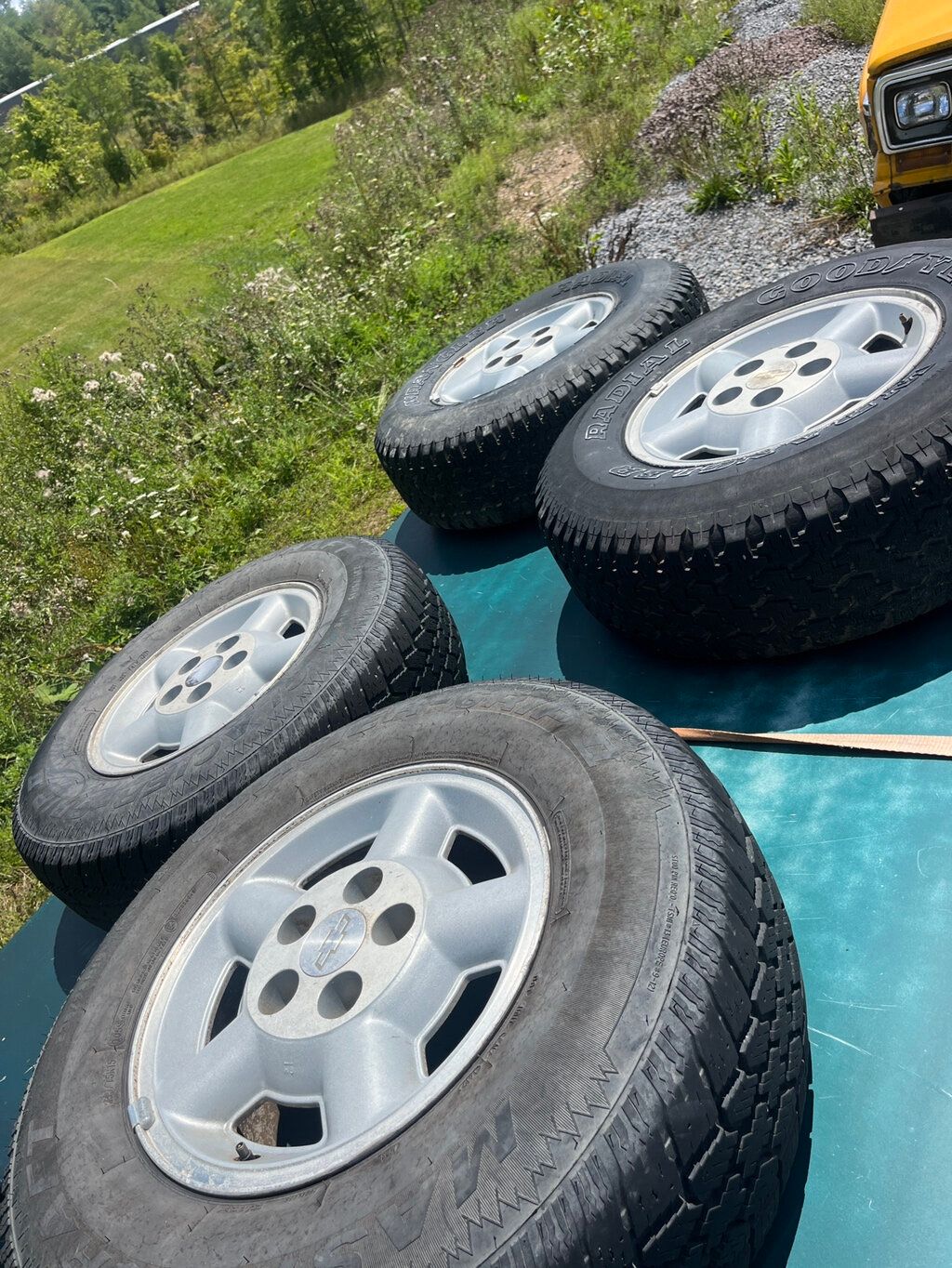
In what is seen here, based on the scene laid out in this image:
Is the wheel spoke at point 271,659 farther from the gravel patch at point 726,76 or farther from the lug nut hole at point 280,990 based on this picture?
the gravel patch at point 726,76

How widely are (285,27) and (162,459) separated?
94.4 ft

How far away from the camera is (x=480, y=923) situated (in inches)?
84.4

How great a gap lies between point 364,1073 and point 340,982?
0.77 ft

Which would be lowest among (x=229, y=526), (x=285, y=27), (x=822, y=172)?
(x=229, y=526)

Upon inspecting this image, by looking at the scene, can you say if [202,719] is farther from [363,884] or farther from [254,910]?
[363,884]

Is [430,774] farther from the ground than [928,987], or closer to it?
farther from the ground

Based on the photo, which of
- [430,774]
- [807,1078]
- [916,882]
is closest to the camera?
[807,1078]

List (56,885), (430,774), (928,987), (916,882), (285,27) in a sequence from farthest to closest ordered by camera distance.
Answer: (285,27)
(56,885)
(430,774)
(916,882)
(928,987)

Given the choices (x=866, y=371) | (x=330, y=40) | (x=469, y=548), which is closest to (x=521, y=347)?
(x=469, y=548)

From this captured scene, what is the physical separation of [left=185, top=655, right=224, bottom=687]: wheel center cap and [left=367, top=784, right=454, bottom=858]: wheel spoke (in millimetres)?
1477

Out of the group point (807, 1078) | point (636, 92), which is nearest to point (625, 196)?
point (636, 92)

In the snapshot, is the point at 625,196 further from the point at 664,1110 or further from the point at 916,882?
the point at 664,1110

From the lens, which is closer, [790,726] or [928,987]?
[928,987]

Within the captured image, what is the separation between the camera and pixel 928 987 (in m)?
2.17
